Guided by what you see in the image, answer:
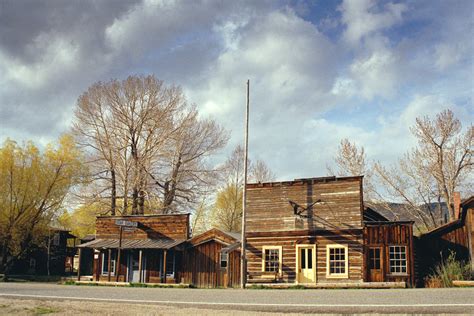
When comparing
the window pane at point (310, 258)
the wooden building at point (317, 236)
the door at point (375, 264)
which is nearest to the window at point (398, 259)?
the wooden building at point (317, 236)

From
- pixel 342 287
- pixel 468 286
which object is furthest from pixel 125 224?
pixel 468 286

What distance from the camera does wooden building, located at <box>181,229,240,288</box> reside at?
1242 inches

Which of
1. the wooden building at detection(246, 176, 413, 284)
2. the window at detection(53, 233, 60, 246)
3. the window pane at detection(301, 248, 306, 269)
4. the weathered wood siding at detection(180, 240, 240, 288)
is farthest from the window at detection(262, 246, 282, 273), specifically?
the window at detection(53, 233, 60, 246)

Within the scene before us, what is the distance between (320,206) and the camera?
28703mm

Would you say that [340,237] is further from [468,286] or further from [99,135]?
[99,135]

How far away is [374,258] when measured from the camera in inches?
1085

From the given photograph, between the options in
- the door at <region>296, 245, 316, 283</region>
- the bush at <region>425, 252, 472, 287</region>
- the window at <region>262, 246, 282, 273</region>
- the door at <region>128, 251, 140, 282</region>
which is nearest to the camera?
the bush at <region>425, 252, 472, 287</region>

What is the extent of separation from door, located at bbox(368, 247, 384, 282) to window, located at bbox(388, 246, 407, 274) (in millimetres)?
502

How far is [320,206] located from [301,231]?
1.68 m

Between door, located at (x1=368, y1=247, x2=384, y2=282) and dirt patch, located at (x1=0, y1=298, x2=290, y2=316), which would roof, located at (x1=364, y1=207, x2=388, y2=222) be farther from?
dirt patch, located at (x1=0, y1=298, x2=290, y2=316)

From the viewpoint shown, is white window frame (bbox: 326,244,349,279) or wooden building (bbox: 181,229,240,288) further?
wooden building (bbox: 181,229,240,288)

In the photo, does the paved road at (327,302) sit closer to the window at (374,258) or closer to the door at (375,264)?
the door at (375,264)

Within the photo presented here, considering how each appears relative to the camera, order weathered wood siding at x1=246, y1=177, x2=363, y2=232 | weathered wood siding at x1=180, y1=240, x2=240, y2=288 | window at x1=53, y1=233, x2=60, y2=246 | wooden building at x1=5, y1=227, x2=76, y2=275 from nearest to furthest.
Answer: weathered wood siding at x1=246, y1=177, x2=363, y2=232 < weathered wood siding at x1=180, y1=240, x2=240, y2=288 < wooden building at x1=5, y1=227, x2=76, y2=275 < window at x1=53, y1=233, x2=60, y2=246

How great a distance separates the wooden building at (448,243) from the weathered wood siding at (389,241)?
1.91 m
